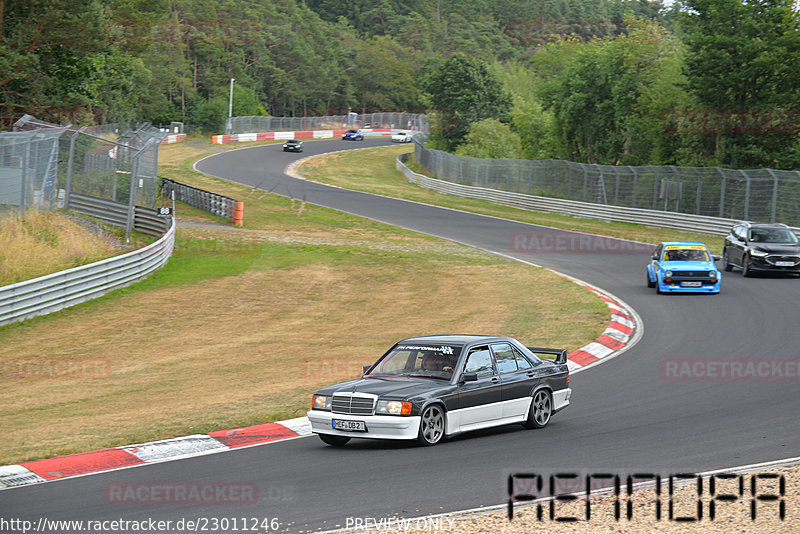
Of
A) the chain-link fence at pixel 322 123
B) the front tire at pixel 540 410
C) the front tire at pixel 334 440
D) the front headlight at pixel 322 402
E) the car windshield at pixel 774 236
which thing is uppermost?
the chain-link fence at pixel 322 123

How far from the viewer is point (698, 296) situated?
24031 millimetres

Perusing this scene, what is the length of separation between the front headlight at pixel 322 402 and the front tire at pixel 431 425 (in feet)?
3.61

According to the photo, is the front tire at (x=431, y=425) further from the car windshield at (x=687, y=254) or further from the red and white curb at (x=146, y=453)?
the car windshield at (x=687, y=254)

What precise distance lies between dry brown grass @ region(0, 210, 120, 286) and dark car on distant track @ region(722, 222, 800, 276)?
18.6m

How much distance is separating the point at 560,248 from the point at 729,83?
48.5 ft

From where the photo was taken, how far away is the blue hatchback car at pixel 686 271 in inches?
953

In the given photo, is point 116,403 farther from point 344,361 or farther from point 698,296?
point 698,296

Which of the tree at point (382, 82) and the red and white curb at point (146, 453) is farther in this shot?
the tree at point (382, 82)

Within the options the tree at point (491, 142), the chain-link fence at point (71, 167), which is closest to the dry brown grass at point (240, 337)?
the chain-link fence at point (71, 167)

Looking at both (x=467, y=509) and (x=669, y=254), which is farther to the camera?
(x=669, y=254)

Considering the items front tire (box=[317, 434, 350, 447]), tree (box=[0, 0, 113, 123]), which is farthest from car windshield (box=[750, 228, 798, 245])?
tree (box=[0, 0, 113, 123])

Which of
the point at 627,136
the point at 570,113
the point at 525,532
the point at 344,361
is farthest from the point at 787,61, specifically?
the point at 525,532

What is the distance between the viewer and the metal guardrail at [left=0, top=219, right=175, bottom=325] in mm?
19828

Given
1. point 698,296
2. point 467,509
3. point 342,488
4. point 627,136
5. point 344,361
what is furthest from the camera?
point 627,136
